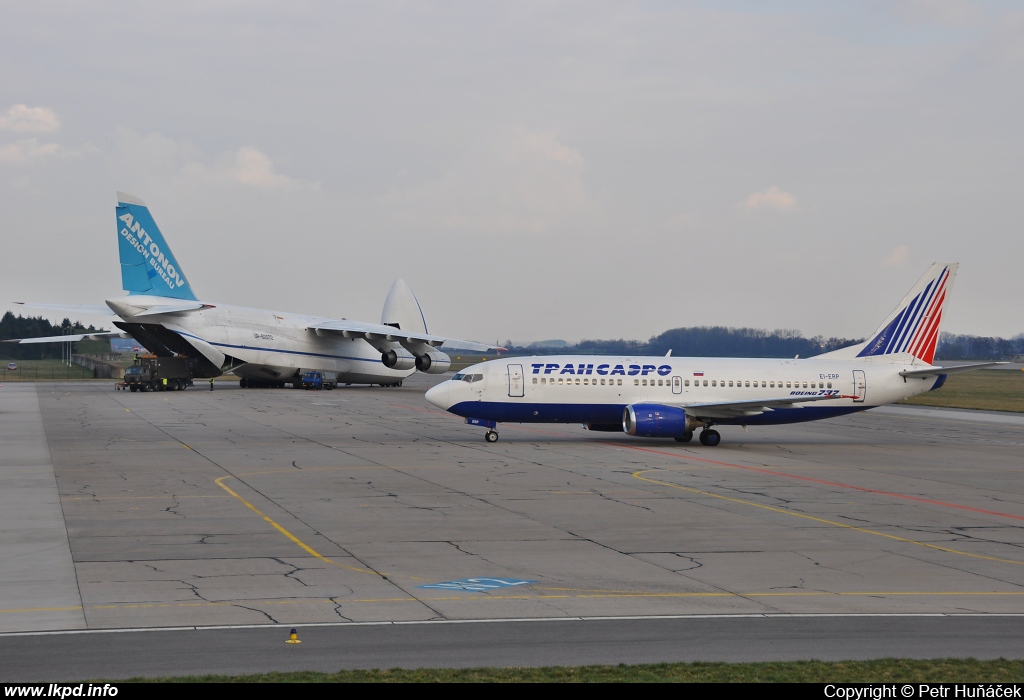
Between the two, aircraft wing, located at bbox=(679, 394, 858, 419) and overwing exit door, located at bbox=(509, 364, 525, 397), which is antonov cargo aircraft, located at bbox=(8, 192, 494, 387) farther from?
aircraft wing, located at bbox=(679, 394, 858, 419)

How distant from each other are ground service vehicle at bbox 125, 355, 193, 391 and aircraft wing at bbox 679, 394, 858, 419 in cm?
4415

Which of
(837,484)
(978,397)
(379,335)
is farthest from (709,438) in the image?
(978,397)

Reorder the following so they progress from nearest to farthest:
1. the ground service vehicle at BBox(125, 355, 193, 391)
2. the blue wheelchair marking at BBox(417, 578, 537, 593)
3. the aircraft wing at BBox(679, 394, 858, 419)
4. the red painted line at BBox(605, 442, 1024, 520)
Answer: the blue wheelchair marking at BBox(417, 578, 537, 593) → the red painted line at BBox(605, 442, 1024, 520) → the aircraft wing at BBox(679, 394, 858, 419) → the ground service vehicle at BBox(125, 355, 193, 391)

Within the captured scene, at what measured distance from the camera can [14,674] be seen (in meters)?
10.2

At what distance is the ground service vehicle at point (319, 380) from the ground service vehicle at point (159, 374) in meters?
8.27

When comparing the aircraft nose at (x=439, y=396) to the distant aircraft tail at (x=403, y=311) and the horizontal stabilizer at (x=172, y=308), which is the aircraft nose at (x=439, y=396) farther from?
the distant aircraft tail at (x=403, y=311)

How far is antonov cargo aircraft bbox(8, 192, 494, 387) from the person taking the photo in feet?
220

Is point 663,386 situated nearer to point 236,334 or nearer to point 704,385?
point 704,385

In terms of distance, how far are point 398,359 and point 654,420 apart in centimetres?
4335

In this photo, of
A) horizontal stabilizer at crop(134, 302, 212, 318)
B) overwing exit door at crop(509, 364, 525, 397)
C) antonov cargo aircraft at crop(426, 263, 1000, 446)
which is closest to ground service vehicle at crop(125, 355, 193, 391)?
horizontal stabilizer at crop(134, 302, 212, 318)

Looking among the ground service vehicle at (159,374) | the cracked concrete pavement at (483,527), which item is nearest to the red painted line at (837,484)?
the cracked concrete pavement at (483,527)

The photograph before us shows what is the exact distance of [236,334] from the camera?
69625 mm

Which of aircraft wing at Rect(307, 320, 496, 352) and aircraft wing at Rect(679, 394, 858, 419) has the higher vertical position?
aircraft wing at Rect(307, 320, 496, 352)
